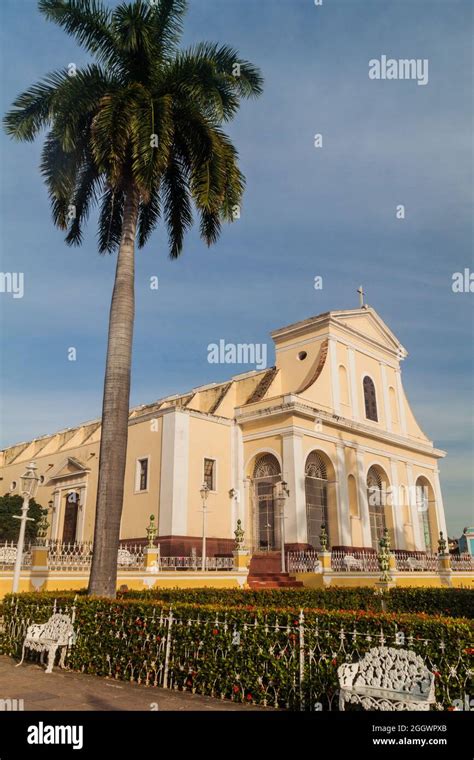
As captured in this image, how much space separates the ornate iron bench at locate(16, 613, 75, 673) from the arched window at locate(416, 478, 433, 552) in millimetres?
25521

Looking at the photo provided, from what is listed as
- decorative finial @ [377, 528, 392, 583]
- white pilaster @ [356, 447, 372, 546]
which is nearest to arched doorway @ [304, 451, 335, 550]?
white pilaster @ [356, 447, 372, 546]

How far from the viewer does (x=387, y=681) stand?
→ 5.12 meters

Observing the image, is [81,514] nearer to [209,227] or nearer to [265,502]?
[265,502]

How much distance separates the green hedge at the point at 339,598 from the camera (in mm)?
11836

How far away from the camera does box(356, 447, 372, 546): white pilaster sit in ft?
85.4

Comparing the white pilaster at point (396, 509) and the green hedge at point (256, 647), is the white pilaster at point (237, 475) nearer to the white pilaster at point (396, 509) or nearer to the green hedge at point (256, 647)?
the white pilaster at point (396, 509)

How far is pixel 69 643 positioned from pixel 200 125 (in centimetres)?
1038

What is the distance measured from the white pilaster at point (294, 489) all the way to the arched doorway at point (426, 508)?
435 inches

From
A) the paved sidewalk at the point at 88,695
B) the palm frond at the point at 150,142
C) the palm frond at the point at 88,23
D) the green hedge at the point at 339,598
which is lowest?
the paved sidewalk at the point at 88,695

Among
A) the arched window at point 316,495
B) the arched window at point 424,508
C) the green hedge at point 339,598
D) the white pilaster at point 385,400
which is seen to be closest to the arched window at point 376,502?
the white pilaster at point 385,400

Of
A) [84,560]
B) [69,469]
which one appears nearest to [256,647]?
[84,560]

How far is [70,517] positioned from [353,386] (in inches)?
621

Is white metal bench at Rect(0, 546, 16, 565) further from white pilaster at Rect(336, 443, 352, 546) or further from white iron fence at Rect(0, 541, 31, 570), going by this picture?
white pilaster at Rect(336, 443, 352, 546)
